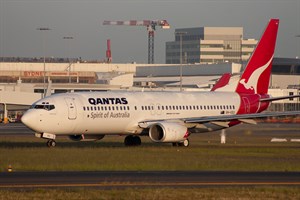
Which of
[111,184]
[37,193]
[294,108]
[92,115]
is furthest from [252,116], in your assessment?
[294,108]

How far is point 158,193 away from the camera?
3209 cm

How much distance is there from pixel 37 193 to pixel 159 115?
34946mm

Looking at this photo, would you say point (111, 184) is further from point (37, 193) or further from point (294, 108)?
point (294, 108)

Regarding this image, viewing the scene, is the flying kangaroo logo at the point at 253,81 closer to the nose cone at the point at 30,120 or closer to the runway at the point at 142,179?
the nose cone at the point at 30,120

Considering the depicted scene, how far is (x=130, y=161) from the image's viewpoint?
4856cm

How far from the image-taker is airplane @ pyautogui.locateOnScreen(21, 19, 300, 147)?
61.2 meters

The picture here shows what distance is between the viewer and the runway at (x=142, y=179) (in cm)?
3538

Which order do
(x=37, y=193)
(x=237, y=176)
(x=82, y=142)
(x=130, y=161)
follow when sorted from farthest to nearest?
(x=82, y=142)
(x=130, y=161)
(x=237, y=176)
(x=37, y=193)

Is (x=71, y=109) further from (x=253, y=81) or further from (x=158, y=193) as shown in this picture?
(x=158, y=193)

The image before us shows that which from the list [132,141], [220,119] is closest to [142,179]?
[220,119]

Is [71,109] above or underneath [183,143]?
above

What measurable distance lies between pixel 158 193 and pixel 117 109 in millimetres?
32011

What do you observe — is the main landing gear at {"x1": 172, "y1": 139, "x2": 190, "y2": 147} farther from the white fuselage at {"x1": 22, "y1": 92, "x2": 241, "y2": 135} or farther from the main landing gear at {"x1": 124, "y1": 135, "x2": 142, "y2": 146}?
the main landing gear at {"x1": 124, "y1": 135, "x2": 142, "y2": 146}

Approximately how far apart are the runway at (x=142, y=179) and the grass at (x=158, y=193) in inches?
69.5
